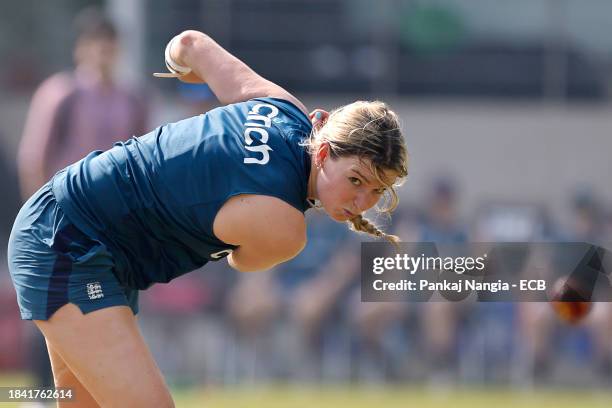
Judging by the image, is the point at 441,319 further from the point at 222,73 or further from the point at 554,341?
the point at 222,73

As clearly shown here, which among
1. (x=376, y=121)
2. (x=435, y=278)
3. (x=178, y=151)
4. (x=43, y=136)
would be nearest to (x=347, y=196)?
(x=376, y=121)

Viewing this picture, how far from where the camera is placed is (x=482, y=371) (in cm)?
1084

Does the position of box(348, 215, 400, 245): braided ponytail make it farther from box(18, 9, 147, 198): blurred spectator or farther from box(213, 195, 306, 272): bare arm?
box(18, 9, 147, 198): blurred spectator

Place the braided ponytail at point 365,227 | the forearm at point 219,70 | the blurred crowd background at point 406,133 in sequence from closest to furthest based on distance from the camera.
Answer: the braided ponytail at point 365,227, the forearm at point 219,70, the blurred crowd background at point 406,133

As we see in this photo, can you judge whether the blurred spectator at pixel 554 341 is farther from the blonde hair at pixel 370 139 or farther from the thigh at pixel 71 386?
the blonde hair at pixel 370 139

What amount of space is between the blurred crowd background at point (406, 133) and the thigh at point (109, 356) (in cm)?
331

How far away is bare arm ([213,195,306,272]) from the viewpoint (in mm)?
3939

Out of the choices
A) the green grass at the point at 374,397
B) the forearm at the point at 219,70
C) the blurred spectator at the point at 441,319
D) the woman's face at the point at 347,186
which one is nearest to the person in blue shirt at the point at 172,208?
the woman's face at the point at 347,186

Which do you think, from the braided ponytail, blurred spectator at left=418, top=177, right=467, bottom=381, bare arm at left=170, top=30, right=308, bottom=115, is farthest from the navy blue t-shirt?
blurred spectator at left=418, top=177, right=467, bottom=381

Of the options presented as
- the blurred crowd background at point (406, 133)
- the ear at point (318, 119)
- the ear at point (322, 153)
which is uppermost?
the ear at point (318, 119)

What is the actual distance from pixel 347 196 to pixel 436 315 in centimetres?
662

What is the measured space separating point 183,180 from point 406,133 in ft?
34.0

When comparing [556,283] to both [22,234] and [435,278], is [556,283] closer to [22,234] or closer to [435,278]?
[435,278]

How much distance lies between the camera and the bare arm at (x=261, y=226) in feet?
12.9
